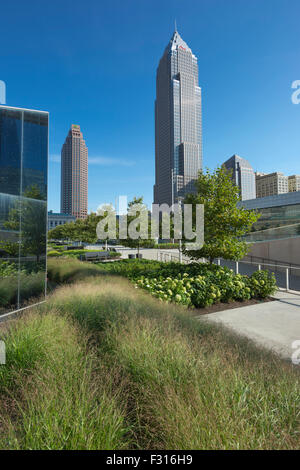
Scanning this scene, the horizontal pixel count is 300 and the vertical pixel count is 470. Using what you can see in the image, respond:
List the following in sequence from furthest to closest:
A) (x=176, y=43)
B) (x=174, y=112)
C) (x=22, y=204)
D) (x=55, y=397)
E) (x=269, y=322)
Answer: (x=176, y=43), (x=174, y=112), (x=22, y=204), (x=269, y=322), (x=55, y=397)

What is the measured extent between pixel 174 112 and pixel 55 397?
152604 mm

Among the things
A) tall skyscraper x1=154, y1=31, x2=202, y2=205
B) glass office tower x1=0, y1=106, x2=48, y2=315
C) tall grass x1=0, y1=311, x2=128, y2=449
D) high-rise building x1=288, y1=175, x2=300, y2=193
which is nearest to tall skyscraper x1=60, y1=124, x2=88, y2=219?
tall skyscraper x1=154, y1=31, x2=202, y2=205

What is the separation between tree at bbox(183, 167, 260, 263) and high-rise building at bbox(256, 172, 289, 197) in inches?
4754

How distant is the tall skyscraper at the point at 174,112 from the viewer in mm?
135375

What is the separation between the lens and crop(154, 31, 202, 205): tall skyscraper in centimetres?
13538

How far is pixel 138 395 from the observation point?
2383 millimetres

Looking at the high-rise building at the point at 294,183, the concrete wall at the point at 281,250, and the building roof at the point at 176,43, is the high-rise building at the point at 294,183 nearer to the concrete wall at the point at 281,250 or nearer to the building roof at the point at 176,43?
the concrete wall at the point at 281,250

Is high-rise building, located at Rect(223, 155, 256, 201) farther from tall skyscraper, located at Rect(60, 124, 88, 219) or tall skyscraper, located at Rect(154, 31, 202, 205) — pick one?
tall skyscraper, located at Rect(60, 124, 88, 219)

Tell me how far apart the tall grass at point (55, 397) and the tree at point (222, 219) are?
648cm

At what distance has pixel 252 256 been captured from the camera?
16844mm

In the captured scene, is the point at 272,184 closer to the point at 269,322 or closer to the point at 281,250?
the point at 281,250

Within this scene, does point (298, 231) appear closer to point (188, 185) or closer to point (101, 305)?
point (101, 305)

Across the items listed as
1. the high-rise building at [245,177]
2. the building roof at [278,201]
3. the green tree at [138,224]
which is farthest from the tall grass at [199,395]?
the high-rise building at [245,177]

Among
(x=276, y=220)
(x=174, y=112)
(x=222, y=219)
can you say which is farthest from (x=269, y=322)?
(x=174, y=112)
